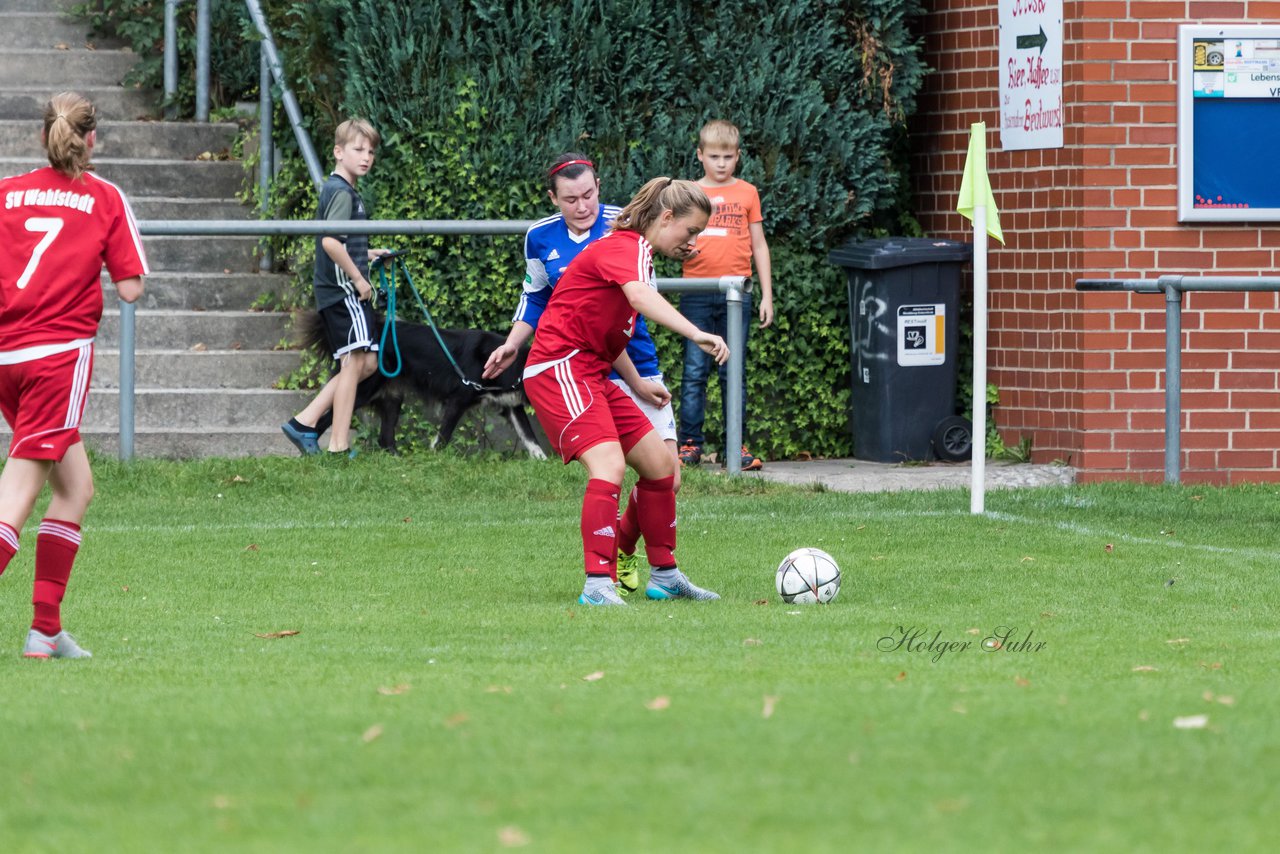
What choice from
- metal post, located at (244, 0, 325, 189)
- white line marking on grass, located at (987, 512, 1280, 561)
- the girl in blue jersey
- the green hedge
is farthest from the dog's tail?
white line marking on grass, located at (987, 512, 1280, 561)

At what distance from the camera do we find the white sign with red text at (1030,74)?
11766mm

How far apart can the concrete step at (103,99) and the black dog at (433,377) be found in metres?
4.41

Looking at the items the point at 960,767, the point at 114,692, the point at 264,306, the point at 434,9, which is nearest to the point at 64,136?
the point at 114,692

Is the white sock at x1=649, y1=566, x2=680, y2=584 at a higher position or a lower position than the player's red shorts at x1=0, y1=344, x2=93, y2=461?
lower

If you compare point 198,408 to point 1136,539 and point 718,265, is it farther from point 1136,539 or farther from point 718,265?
point 1136,539

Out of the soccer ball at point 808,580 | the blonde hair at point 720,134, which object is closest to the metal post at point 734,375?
the blonde hair at point 720,134

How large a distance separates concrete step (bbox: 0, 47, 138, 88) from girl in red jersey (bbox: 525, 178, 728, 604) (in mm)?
9200

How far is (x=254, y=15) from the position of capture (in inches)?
527

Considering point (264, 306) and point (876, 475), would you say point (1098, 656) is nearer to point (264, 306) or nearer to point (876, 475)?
point (876, 475)

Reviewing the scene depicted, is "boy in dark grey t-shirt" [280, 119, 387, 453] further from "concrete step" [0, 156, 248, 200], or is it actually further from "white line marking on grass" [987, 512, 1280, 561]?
"white line marking on grass" [987, 512, 1280, 561]

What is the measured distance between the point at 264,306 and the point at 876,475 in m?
4.47

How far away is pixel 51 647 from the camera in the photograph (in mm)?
6137

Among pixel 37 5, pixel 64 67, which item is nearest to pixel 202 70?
pixel 64 67

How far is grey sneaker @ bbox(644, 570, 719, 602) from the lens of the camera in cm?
752
